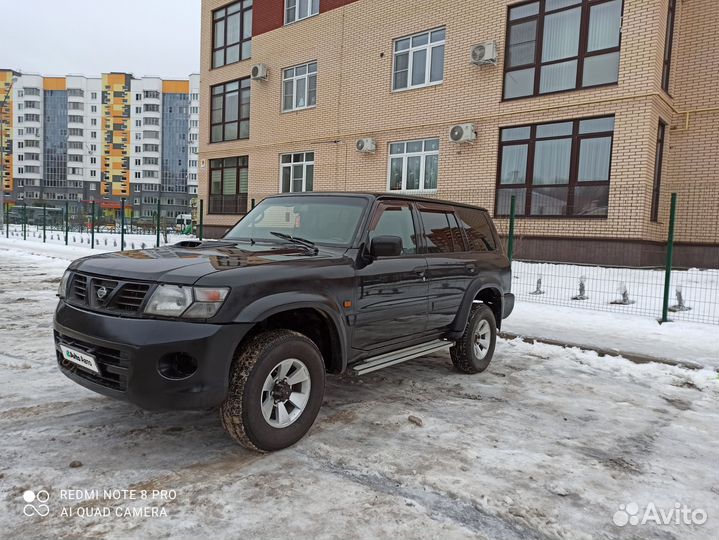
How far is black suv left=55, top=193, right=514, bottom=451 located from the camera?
2883 mm

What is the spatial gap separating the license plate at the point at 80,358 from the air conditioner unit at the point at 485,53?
14127mm

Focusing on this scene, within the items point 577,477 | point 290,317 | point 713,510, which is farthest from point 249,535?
point 713,510

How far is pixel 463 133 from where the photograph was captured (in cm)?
1509

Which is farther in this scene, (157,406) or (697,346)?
(697,346)

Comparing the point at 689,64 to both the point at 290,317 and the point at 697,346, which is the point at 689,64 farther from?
the point at 290,317

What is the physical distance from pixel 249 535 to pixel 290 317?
1.48 meters

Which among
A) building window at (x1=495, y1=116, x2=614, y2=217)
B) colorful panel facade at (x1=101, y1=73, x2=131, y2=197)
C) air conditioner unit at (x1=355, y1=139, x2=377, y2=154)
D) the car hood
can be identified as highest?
colorful panel facade at (x1=101, y1=73, x2=131, y2=197)

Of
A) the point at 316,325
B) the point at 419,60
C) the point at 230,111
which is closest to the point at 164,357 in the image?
the point at 316,325

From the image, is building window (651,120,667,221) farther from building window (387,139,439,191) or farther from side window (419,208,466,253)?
side window (419,208,466,253)

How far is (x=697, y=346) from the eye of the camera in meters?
6.73

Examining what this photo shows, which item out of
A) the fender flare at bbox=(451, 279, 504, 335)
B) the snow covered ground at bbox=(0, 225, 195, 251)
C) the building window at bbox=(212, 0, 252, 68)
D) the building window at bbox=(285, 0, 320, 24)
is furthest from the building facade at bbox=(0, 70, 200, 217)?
the fender flare at bbox=(451, 279, 504, 335)

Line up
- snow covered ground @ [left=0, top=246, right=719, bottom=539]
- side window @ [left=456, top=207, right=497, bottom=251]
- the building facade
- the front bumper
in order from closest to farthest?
snow covered ground @ [left=0, top=246, right=719, bottom=539] → the front bumper → side window @ [left=456, top=207, right=497, bottom=251] → the building facade

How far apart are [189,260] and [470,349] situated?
303 centimetres

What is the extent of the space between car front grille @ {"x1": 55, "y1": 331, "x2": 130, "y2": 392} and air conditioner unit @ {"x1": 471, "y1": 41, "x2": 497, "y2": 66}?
46.4 feet
